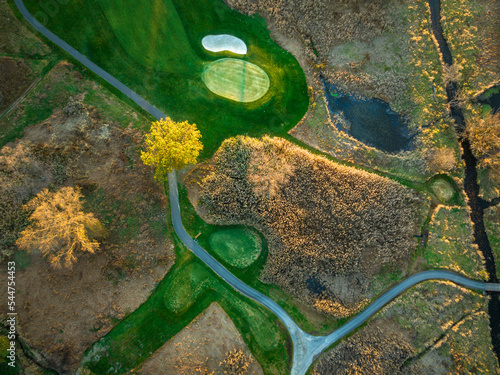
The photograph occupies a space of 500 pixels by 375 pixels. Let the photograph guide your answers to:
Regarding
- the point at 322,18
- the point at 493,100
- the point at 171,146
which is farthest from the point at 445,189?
the point at 171,146

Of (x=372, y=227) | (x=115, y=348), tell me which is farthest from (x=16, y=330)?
(x=372, y=227)

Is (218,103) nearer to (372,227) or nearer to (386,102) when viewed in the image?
(386,102)

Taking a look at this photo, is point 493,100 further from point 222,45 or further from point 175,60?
point 175,60

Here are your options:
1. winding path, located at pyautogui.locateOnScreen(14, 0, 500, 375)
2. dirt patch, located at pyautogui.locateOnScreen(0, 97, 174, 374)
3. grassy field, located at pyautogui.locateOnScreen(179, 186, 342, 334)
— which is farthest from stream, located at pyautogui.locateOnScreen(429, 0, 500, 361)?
dirt patch, located at pyautogui.locateOnScreen(0, 97, 174, 374)

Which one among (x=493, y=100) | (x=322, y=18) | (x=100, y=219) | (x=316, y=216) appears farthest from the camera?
(x=322, y=18)

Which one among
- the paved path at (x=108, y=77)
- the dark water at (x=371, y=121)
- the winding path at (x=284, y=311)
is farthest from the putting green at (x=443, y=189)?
the paved path at (x=108, y=77)
